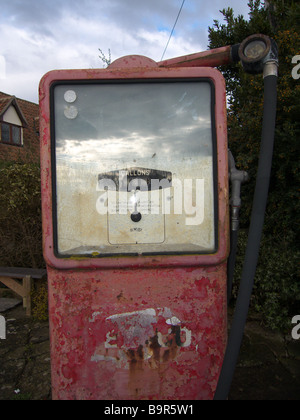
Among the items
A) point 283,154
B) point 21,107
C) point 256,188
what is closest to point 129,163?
point 256,188

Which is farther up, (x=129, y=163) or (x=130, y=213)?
(x=129, y=163)

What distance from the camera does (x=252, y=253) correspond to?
47.3 inches

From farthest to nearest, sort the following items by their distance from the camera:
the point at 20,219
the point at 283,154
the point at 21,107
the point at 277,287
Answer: the point at 21,107
the point at 20,219
the point at 283,154
the point at 277,287

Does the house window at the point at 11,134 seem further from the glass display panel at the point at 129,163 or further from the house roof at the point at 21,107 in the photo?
the glass display panel at the point at 129,163

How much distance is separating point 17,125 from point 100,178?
1312 centimetres

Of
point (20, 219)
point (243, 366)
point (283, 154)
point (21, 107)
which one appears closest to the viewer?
point (243, 366)

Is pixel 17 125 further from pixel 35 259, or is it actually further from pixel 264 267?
pixel 264 267

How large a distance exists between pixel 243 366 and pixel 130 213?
182 centimetres

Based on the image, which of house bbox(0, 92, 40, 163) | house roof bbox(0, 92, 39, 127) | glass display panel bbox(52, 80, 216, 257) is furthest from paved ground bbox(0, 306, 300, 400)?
house roof bbox(0, 92, 39, 127)

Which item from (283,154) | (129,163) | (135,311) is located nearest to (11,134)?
(283,154)

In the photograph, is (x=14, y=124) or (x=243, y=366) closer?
(x=243, y=366)

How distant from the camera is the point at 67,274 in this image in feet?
A: 4.44

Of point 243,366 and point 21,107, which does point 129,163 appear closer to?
point 243,366

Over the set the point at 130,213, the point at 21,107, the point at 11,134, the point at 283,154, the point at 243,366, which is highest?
the point at 21,107
